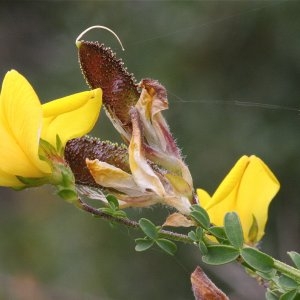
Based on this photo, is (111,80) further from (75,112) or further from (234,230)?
(234,230)

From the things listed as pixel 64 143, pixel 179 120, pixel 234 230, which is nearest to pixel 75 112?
pixel 64 143

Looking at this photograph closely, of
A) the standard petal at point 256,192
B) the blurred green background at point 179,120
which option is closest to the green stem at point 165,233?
the standard petal at point 256,192

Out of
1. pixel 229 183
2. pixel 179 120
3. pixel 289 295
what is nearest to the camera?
pixel 289 295

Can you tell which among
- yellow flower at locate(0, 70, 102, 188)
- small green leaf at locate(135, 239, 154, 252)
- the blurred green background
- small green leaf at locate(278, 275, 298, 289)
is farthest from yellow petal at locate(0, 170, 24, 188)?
the blurred green background

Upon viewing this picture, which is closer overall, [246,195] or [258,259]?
[258,259]

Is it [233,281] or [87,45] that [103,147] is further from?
[233,281]

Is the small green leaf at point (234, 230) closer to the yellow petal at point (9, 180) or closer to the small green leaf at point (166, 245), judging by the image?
the small green leaf at point (166, 245)
